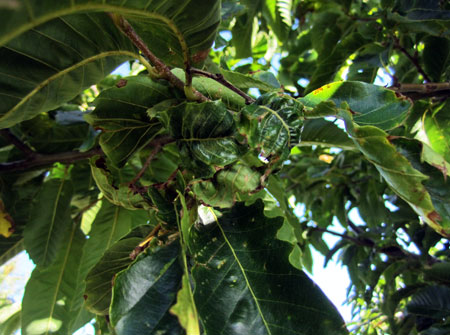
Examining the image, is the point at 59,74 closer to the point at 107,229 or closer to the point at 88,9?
the point at 88,9

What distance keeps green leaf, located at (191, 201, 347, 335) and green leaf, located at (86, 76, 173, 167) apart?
25 centimetres

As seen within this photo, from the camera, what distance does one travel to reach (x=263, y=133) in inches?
23.4

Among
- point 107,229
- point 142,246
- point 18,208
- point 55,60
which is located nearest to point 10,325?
point 18,208

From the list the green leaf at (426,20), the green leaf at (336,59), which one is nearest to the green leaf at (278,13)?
the green leaf at (336,59)

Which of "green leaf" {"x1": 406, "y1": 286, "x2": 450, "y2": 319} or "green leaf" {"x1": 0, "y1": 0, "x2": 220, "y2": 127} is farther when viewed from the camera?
"green leaf" {"x1": 406, "y1": 286, "x2": 450, "y2": 319}

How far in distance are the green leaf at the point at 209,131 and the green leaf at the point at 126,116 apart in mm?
109

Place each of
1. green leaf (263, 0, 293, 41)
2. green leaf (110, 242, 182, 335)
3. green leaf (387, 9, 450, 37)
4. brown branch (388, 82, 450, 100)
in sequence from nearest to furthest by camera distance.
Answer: green leaf (110, 242, 182, 335) < brown branch (388, 82, 450, 100) < green leaf (387, 9, 450, 37) < green leaf (263, 0, 293, 41)

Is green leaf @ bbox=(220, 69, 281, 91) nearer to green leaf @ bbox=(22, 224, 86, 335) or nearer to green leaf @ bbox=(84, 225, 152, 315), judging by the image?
green leaf @ bbox=(84, 225, 152, 315)

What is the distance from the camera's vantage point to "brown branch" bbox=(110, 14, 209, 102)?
0.63m

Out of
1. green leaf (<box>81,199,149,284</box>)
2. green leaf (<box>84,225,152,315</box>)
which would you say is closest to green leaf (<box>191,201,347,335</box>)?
green leaf (<box>84,225,152,315</box>)

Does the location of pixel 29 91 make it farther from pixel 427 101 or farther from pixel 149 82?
pixel 427 101

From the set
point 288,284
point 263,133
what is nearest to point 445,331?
point 288,284

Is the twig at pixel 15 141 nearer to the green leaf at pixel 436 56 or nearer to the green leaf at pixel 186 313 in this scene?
the green leaf at pixel 186 313

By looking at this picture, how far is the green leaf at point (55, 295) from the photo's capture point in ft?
3.69
